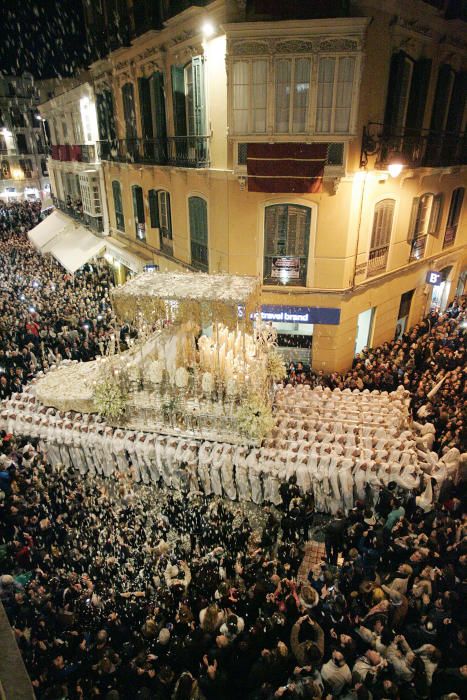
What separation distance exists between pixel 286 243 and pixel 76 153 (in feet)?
55.2

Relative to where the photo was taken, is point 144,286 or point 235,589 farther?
point 144,286

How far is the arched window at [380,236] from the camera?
45.6 ft

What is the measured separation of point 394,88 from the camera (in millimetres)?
12727

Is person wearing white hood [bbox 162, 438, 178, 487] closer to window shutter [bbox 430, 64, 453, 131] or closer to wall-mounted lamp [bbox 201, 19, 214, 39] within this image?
wall-mounted lamp [bbox 201, 19, 214, 39]

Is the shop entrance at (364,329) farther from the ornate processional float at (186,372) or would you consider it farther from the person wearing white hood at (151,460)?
the person wearing white hood at (151,460)

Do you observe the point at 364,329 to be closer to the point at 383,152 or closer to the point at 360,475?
the point at 383,152

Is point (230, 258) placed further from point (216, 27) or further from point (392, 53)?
point (392, 53)

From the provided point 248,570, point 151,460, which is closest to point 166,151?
point 151,460

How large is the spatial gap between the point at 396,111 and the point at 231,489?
11.4 m

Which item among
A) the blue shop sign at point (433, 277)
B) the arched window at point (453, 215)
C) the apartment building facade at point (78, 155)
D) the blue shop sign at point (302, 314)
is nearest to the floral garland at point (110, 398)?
the blue shop sign at point (302, 314)

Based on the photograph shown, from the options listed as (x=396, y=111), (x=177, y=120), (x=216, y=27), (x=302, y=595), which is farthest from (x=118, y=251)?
(x=302, y=595)

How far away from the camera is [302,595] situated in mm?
6605

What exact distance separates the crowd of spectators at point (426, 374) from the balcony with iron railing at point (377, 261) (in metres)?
2.43

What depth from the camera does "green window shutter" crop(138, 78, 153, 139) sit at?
16547mm
